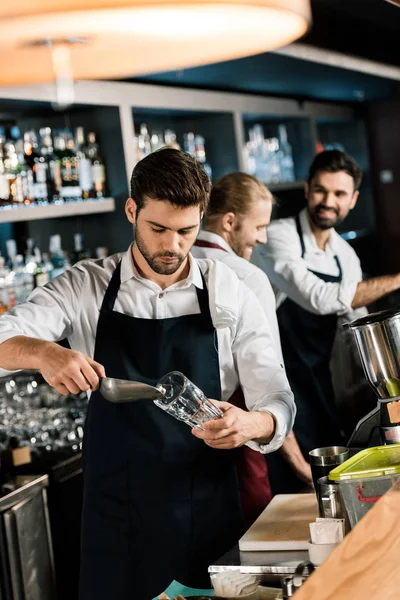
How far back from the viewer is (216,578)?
1667 millimetres

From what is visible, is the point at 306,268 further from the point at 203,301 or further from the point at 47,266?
the point at 203,301

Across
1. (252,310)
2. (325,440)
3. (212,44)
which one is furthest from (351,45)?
(212,44)

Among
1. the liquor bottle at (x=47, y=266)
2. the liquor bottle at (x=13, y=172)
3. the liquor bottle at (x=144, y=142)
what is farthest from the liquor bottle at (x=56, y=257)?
the liquor bottle at (x=144, y=142)

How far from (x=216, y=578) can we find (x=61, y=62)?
980 mm

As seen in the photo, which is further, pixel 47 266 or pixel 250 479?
pixel 47 266

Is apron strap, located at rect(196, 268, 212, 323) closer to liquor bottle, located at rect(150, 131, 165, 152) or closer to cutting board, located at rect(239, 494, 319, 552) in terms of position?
cutting board, located at rect(239, 494, 319, 552)

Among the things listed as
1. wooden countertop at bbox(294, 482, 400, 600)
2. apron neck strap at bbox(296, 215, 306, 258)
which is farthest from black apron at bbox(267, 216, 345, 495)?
wooden countertop at bbox(294, 482, 400, 600)

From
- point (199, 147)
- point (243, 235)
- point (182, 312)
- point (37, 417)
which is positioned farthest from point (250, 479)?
point (199, 147)

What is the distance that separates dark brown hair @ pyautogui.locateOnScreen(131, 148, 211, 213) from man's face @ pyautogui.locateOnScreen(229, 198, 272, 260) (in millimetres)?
830

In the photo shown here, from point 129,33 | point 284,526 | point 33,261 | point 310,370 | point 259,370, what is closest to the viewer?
point 129,33

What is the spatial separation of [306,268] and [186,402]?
71.2 inches

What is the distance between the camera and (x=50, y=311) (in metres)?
2.20

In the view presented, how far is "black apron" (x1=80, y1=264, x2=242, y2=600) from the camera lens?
6.80ft

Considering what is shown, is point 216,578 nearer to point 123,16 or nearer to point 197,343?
point 197,343
